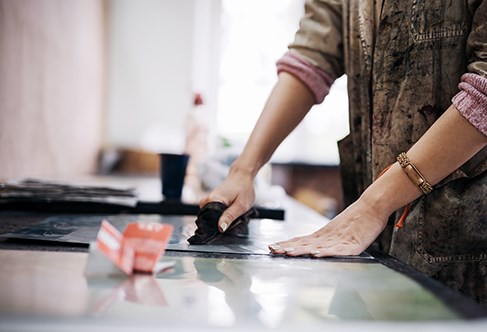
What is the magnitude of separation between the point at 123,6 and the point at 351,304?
2.82 meters

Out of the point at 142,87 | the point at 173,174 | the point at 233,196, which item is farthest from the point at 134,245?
the point at 142,87

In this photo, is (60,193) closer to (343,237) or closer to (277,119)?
(277,119)

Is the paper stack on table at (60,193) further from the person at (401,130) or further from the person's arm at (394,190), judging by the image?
the person's arm at (394,190)

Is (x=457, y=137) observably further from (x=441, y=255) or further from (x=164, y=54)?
(x=164, y=54)

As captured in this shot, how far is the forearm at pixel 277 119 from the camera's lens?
1215mm

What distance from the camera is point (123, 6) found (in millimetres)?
3035

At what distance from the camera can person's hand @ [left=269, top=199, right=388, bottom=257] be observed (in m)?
0.84

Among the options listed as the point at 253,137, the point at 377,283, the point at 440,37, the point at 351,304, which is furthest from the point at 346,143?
the point at 351,304

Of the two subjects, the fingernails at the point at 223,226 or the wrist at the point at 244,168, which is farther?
the wrist at the point at 244,168

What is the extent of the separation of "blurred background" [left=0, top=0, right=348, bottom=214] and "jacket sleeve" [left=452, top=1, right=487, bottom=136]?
1.21 metres

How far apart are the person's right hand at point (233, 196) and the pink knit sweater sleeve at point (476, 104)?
17.6 inches

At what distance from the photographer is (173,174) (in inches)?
61.9

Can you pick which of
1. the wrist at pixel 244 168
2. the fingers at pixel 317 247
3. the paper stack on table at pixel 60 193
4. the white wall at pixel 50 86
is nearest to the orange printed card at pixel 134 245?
the fingers at pixel 317 247

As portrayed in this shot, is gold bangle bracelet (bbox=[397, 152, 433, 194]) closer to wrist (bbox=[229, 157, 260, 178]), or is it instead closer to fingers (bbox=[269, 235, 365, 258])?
fingers (bbox=[269, 235, 365, 258])
